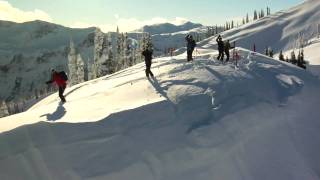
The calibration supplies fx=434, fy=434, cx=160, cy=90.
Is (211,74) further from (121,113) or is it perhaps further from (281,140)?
(121,113)

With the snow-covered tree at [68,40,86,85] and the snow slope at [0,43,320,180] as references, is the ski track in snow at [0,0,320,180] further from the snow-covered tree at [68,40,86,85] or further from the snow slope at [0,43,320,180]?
the snow-covered tree at [68,40,86,85]

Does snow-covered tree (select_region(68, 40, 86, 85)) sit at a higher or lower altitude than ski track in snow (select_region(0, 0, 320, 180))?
lower

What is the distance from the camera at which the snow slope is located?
726 inches

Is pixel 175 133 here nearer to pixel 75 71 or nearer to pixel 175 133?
pixel 175 133

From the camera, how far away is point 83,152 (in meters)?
18.8

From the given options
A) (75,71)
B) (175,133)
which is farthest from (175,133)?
(75,71)

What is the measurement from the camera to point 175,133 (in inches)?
822

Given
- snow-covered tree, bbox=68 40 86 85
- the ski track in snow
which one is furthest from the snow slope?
snow-covered tree, bbox=68 40 86 85

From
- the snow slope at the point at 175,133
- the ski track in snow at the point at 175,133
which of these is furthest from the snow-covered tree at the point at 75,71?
the ski track in snow at the point at 175,133

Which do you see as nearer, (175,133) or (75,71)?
(175,133)

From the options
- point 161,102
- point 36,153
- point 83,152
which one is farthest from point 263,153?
point 36,153

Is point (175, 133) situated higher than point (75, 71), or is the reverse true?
point (175, 133)

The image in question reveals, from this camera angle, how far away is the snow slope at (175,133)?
1844 centimetres

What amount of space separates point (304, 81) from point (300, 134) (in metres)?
8.41
